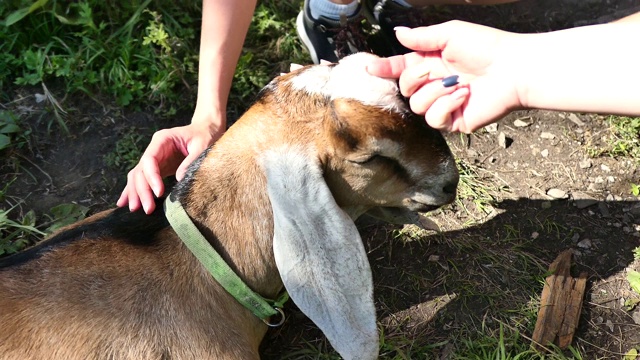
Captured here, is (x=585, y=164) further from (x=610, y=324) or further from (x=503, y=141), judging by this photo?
(x=610, y=324)

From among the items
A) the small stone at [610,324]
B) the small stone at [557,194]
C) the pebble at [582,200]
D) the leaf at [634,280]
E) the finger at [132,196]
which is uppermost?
the finger at [132,196]

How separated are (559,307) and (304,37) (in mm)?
2169

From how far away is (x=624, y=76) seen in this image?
7.62 feet

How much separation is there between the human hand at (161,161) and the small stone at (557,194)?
71.5 inches

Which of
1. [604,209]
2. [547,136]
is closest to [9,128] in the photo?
[547,136]

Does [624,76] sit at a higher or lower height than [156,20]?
lower

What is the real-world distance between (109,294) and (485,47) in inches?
66.7

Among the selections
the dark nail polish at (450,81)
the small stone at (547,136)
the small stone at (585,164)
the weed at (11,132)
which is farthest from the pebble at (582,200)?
the weed at (11,132)

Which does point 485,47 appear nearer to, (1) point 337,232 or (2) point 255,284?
(1) point 337,232

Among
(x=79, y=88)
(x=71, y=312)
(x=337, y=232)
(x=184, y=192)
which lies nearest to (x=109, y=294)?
(x=71, y=312)

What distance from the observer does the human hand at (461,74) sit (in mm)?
2463

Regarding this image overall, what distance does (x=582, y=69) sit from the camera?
2383mm

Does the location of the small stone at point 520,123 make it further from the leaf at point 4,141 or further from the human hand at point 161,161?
the leaf at point 4,141

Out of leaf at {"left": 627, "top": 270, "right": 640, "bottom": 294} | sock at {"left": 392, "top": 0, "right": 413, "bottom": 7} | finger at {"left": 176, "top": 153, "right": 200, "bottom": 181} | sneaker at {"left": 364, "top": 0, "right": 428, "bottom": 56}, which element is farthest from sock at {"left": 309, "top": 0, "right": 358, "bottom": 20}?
leaf at {"left": 627, "top": 270, "right": 640, "bottom": 294}
